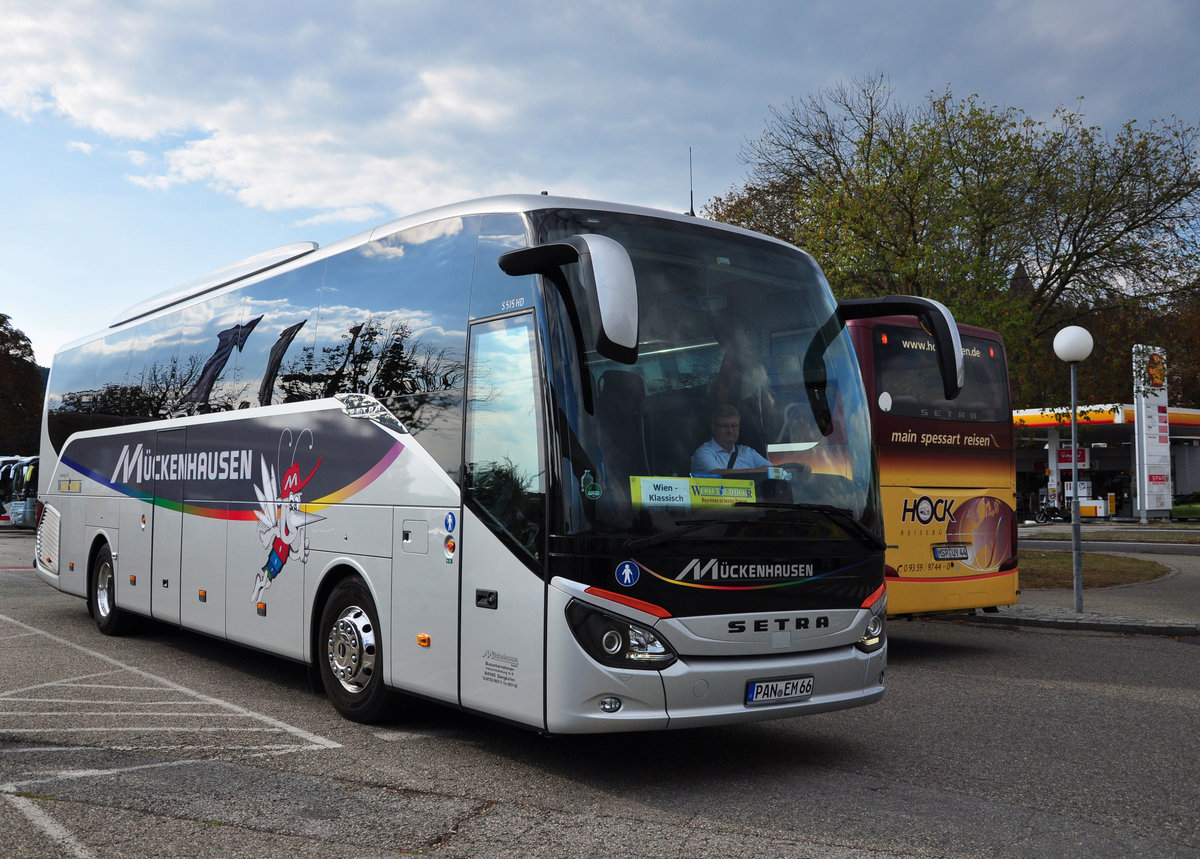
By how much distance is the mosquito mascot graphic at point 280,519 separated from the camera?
7797 mm

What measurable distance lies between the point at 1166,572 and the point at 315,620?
17939 mm

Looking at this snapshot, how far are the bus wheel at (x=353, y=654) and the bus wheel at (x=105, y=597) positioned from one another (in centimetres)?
526

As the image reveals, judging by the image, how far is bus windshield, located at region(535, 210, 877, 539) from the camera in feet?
17.8

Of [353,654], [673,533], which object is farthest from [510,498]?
[353,654]

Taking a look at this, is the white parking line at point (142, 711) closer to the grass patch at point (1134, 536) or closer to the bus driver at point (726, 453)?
the bus driver at point (726, 453)

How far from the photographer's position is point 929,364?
34.7 feet

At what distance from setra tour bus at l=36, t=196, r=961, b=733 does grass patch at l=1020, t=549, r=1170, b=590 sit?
12.4m

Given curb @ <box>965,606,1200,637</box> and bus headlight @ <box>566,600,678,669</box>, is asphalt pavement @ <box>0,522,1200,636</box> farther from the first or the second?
bus headlight @ <box>566,600,678,669</box>

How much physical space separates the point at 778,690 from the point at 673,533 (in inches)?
41.7

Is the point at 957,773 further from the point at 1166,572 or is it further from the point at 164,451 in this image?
the point at 1166,572

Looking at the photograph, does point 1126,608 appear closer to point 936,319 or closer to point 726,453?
point 936,319

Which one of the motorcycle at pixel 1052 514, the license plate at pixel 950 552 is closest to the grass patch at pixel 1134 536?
the motorcycle at pixel 1052 514

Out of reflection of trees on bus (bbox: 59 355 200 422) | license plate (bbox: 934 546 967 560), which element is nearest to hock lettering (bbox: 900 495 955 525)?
license plate (bbox: 934 546 967 560)

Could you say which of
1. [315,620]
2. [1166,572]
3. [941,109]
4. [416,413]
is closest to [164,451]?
[315,620]
